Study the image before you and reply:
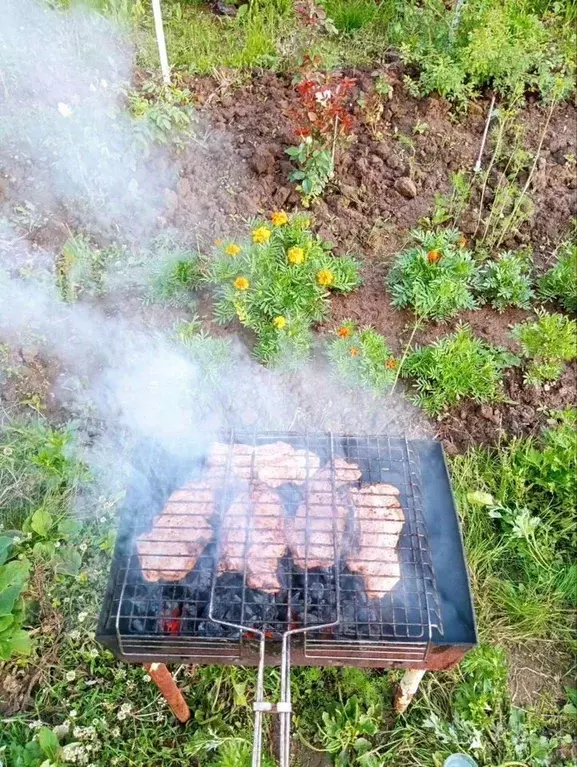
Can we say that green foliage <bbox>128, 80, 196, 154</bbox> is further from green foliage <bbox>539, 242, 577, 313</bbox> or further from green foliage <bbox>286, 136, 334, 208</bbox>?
green foliage <bbox>539, 242, 577, 313</bbox>

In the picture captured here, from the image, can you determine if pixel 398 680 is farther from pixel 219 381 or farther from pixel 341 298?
pixel 341 298

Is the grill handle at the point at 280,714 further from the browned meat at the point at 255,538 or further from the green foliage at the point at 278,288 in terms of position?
the green foliage at the point at 278,288

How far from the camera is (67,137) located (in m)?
4.31

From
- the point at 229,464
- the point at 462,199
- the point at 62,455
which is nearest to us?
the point at 229,464

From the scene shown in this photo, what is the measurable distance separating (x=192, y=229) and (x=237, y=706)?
3005 millimetres

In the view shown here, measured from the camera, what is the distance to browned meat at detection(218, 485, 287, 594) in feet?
6.82

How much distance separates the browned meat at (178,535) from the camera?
82.4 inches

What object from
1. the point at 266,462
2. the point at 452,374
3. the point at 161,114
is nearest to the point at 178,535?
the point at 266,462

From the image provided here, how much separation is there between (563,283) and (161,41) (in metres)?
3.41

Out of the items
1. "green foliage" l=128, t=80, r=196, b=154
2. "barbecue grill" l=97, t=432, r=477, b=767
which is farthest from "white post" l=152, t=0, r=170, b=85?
"barbecue grill" l=97, t=432, r=477, b=767

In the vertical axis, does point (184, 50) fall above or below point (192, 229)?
above

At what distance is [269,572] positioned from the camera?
209cm

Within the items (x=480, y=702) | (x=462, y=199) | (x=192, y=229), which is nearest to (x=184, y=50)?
(x=192, y=229)

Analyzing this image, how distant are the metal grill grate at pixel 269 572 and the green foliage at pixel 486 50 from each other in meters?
3.83
